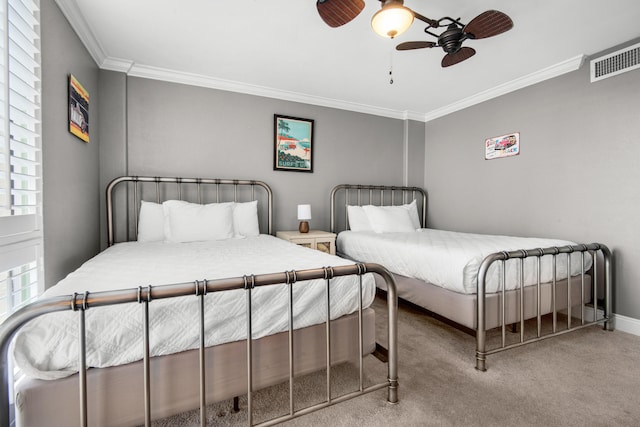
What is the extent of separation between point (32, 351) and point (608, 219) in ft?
12.3

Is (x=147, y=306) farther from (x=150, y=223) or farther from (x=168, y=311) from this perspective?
(x=150, y=223)

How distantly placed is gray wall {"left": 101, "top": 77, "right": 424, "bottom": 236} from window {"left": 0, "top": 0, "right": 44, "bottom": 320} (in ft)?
4.33

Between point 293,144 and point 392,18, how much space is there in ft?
7.00

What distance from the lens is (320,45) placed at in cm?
248

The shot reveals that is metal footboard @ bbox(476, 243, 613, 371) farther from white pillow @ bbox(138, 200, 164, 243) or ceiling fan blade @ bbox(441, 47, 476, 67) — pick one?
white pillow @ bbox(138, 200, 164, 243)

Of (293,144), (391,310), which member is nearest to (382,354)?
(391,310)

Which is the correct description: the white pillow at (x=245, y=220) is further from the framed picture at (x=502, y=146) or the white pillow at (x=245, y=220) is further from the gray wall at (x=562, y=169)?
the framed picture at (x=502, y=146)

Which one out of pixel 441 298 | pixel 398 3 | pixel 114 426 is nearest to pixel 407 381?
pixel 441 298

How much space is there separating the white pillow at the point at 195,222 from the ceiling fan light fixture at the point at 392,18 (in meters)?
2.00

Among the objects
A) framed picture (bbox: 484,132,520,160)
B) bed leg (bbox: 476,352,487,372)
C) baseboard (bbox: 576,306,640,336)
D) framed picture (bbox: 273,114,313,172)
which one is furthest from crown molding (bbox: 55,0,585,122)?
bed leg (bbox: 476,352,487,372)

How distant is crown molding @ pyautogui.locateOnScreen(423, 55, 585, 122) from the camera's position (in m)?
2.71

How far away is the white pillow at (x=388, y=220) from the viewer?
3.50 meters

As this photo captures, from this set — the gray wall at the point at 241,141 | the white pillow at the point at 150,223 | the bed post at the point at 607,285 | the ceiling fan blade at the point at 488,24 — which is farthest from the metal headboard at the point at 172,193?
the bed post at the point at 607,285

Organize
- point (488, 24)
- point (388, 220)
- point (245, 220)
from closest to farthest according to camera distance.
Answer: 1. point (488, 24)
2. point (245, 220)
3. point (388, 220)
